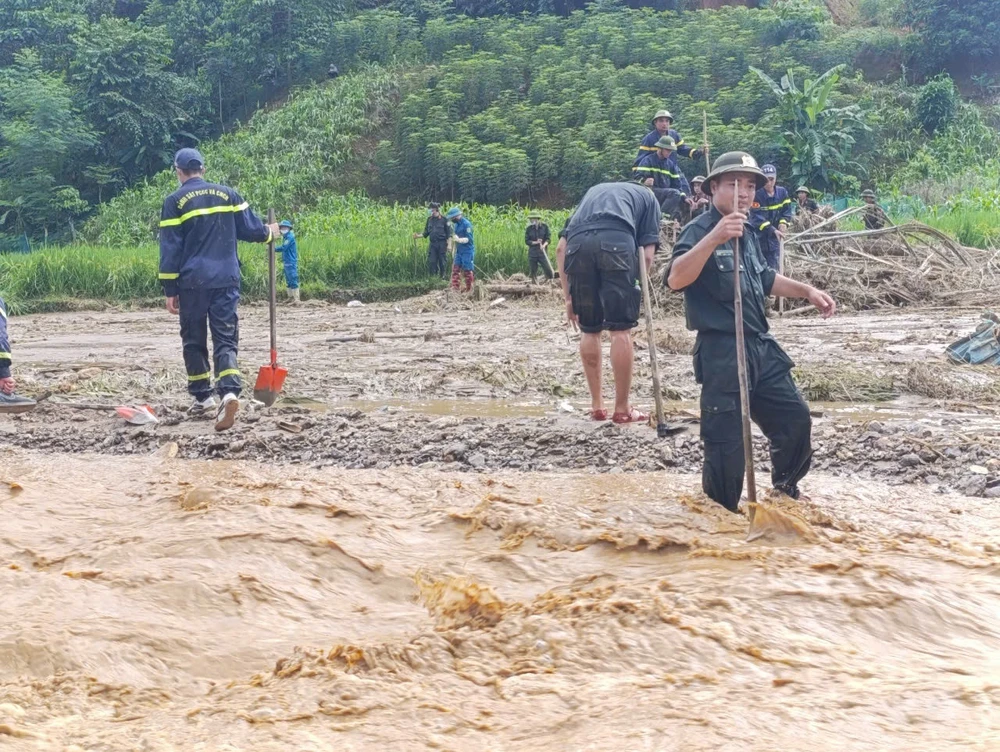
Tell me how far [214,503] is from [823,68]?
30.6 meters

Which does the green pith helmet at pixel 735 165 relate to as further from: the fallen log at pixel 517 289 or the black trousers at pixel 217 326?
the fallen log at pixel 517 289

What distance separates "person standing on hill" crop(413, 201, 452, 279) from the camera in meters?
18.2

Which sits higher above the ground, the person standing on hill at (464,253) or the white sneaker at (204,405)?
the person standing on hill at (464,253)

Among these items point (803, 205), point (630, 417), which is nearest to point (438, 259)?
point (803, 205)

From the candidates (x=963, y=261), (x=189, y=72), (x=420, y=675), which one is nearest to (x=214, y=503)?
(x=420, y=675)

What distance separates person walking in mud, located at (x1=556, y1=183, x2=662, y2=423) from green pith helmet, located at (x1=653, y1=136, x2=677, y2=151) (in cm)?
601

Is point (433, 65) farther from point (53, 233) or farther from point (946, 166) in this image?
point (946, 166)

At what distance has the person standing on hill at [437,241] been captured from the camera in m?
18.2

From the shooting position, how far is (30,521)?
505cm

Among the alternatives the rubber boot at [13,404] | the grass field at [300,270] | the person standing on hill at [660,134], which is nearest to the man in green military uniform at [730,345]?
the rubber boot at [13,404]

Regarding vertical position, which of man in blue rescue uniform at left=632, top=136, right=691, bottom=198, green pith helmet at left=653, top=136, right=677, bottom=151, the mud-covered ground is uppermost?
green pith helmet at left=653, top=136, right=677, bottom=151

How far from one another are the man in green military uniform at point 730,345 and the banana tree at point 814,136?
2237 centimetres

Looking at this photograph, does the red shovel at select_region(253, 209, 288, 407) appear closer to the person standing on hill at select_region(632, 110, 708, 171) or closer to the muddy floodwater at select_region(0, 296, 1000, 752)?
the muddy floodwater at select_region(0, 296, 1000, 752)

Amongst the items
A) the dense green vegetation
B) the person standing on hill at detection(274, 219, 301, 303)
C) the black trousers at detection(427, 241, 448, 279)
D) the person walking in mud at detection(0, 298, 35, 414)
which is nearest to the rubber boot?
the person walking in mud at detection(0, 298, 35, 414)
